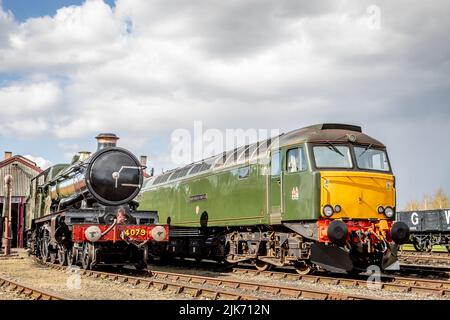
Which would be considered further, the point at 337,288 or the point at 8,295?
the point at 337,288

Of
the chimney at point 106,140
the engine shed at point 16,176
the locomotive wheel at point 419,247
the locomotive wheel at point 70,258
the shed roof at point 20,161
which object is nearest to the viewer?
the chimney at point 106,140

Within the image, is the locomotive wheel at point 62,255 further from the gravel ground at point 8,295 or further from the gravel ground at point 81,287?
the gravel ground at point 8,295

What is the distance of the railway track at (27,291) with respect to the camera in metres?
10.1

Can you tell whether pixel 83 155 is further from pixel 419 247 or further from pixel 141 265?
pixel 419 247

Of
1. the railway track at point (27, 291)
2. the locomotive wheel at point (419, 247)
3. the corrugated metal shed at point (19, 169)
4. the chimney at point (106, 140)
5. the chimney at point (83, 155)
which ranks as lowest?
the locomotive wheel at point (419, 247)

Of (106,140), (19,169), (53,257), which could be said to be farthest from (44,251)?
(19,169)

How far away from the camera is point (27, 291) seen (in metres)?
11.2

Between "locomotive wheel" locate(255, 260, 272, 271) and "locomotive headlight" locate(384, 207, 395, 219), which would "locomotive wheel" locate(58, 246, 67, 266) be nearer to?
"locomotive wheel" locate(255, 260, 272, 271)

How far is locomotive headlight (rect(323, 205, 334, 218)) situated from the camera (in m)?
13.1

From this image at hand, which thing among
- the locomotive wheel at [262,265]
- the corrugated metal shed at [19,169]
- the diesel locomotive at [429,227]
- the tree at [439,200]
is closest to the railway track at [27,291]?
the locomotive wheel at [262,265]

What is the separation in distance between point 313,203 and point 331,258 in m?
1.38

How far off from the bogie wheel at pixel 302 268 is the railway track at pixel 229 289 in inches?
104

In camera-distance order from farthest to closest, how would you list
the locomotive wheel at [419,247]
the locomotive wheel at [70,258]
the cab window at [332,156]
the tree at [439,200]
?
1. the tree at [439,200]
2. the locomotive wheel at [419,247]
3. the locomotive wheel at [70,258]
4. the cab window at [332,156]
